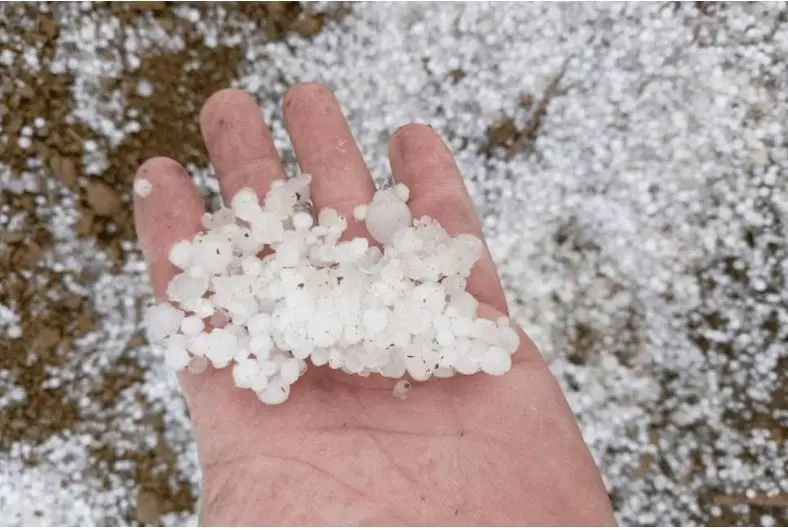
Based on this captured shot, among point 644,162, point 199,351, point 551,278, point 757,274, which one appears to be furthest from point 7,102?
point 757,274

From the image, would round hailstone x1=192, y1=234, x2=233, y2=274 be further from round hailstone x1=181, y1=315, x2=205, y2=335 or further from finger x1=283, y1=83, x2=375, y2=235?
finger x1=283, y1=83, x2=375, y2=235

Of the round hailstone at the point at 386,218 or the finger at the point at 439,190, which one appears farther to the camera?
the finger at the point at 439,190

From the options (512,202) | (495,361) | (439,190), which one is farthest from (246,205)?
(512,202)

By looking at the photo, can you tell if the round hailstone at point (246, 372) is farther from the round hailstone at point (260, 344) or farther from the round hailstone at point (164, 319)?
the round hailstone at point (164, 319)

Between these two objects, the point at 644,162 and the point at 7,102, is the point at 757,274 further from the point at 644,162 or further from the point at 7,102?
the point at 7,102

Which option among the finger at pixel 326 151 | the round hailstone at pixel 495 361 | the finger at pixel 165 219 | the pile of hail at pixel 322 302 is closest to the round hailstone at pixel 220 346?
the pile of hail at pixel 322 302

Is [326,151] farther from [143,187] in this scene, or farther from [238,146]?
[143,187]
